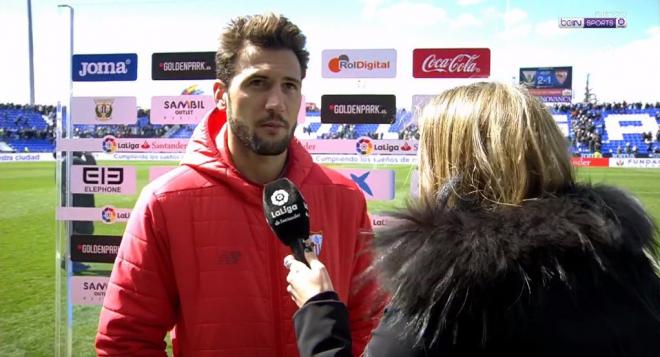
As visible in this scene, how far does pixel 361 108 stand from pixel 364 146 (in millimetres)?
347

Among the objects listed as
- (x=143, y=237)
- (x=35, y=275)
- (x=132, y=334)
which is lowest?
(x=35, y=275)

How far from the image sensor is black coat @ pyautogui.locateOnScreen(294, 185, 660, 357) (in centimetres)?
100

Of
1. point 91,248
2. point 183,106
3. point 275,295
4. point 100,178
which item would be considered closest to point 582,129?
point 183,106

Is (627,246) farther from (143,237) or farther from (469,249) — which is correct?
(143,237)

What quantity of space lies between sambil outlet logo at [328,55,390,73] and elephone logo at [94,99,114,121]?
2.06m

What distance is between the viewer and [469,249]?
1.04 meters

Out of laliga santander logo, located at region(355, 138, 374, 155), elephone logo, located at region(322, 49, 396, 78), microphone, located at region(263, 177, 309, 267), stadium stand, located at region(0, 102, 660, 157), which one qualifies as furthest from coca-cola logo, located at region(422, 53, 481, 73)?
stadium stand, located at region(0, 102, 660, 157)

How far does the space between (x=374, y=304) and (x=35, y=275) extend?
6.90 m

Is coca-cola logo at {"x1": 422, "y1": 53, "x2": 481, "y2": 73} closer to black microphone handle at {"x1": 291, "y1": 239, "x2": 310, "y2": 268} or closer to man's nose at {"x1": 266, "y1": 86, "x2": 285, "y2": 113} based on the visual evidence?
man's nose at {"x1": 266, "y1": 86, "x2": 285, "y2": 113}

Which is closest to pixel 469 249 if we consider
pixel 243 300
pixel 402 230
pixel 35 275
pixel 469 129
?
pixel 402 230

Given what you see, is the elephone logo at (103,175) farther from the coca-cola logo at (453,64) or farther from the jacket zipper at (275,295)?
the jacket zipper at (275,295)

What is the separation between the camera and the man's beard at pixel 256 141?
1.86m

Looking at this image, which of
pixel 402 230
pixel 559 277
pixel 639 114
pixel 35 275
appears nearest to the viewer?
pixel 559 277

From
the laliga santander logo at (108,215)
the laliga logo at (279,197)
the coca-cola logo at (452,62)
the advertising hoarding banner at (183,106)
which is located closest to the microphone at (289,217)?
the laliga logo at (279,197)
